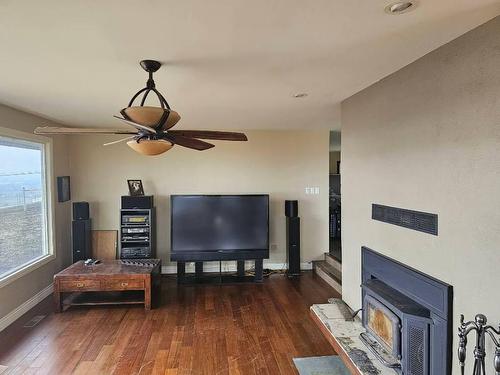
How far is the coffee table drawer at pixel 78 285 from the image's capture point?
13.5 ft

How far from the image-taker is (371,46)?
2006mm

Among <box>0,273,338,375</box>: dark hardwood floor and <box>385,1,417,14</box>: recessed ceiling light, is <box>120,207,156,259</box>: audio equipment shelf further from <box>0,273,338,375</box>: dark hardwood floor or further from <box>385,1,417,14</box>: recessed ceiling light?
<box>385,1,417,14</box>: recessed ceiling light

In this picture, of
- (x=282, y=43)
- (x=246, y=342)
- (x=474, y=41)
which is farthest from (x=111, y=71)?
(x=246, y=342)

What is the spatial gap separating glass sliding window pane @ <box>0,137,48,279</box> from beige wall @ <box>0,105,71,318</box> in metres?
0.16

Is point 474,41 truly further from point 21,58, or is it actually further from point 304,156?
point 304,156

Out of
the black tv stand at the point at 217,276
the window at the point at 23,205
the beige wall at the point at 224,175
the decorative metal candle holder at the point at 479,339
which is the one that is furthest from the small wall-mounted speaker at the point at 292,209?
the decorative metal candle holder at the point at 479,339

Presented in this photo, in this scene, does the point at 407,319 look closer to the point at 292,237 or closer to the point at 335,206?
the point at 292,237

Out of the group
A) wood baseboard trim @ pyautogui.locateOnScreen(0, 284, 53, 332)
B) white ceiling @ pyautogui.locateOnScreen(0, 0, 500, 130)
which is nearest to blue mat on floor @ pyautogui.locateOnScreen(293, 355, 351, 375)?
white ceiling @ pyautogui.locateOnScreen(0, 0, 500, 130)

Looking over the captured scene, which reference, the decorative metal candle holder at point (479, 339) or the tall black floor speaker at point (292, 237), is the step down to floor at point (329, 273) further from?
the decorative metal candle holder at point (479, 339)

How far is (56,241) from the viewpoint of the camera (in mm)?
4879

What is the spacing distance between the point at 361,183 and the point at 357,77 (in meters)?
1.00

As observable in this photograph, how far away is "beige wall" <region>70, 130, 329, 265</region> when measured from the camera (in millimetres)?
5512

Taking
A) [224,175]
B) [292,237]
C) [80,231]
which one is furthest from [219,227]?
[80,231]

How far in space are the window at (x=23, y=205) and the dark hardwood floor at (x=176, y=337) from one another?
67 centimetres
